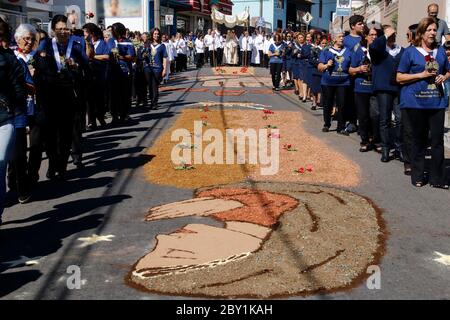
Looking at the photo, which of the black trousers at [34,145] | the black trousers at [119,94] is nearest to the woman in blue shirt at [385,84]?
the black trousers at [34,145]

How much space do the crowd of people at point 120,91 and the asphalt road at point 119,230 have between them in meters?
0.42

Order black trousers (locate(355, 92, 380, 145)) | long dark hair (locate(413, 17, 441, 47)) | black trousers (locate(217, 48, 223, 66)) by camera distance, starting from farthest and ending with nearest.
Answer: black trousers (locate(217, 48, 223, 66)) → black trousers (locate(355, 92, 380, 145)) → long dark hair (locate(413, 17, 441, 47))

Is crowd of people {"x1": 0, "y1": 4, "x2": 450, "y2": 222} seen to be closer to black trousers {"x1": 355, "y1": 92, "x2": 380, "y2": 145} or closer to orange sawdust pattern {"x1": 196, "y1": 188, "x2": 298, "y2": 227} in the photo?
black trousers {"x1": 355, "y1": 92, "x2": 380, "y2": 145}

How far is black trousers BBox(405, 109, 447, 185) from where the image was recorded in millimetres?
7211

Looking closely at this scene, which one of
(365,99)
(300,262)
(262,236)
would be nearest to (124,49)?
(365,99)

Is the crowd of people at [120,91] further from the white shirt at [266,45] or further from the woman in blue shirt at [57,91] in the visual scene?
the white shirt at [266,45]

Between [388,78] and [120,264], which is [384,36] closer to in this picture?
[388,78]

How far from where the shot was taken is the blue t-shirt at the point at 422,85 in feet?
23.5

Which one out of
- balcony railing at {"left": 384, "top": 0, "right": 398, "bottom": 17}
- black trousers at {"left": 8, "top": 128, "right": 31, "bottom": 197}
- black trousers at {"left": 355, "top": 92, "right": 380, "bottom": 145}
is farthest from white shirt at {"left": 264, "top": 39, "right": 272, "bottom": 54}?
black trousers at {"left": 8, "top": 128, "right": 31, "bottom": 197}

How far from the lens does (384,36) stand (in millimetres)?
8602

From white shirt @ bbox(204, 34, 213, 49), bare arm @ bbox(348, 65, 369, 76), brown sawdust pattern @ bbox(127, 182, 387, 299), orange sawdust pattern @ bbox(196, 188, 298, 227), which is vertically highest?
white shirt @ bbox(204, 34, 213, 49)

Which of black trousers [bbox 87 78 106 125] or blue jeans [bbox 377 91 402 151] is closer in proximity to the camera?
blue jeans [bbox 377 91 402 151]

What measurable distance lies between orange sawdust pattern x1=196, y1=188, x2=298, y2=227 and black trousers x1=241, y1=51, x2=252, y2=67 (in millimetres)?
28920
